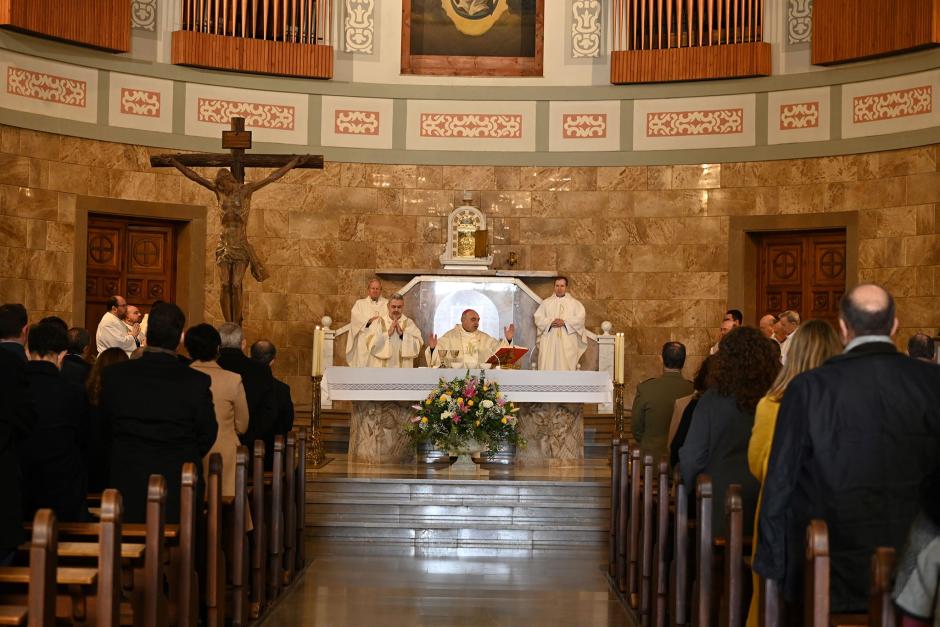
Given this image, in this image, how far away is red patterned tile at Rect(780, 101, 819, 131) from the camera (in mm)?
14930

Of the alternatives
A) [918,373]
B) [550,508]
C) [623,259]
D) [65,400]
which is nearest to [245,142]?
[550,508]

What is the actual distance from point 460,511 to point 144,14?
8.26 m

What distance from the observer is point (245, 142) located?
1208cm

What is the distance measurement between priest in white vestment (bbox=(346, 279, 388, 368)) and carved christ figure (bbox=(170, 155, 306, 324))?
7.58ft

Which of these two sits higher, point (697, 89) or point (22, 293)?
point (697, 89)

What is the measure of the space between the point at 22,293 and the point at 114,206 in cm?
164

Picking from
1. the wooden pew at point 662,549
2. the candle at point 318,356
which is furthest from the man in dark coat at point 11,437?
the candle at point 318,356

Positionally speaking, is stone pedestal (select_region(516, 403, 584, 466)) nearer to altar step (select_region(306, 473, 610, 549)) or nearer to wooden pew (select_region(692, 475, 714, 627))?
altar step (select_region(306, 473, 610, 549))

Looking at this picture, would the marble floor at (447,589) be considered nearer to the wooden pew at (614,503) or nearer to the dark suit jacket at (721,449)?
the wooden pew at (614,503)

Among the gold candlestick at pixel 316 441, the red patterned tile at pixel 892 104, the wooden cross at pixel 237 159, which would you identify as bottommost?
the gold candlestick at pixel 316 441

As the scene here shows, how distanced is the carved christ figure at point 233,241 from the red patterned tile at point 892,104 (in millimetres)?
6528

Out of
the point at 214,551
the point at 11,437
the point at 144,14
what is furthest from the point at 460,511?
the point at 144,14

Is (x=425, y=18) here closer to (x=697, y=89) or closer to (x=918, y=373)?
(x=697, y=89)

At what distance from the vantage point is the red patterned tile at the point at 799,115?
1493 cm
